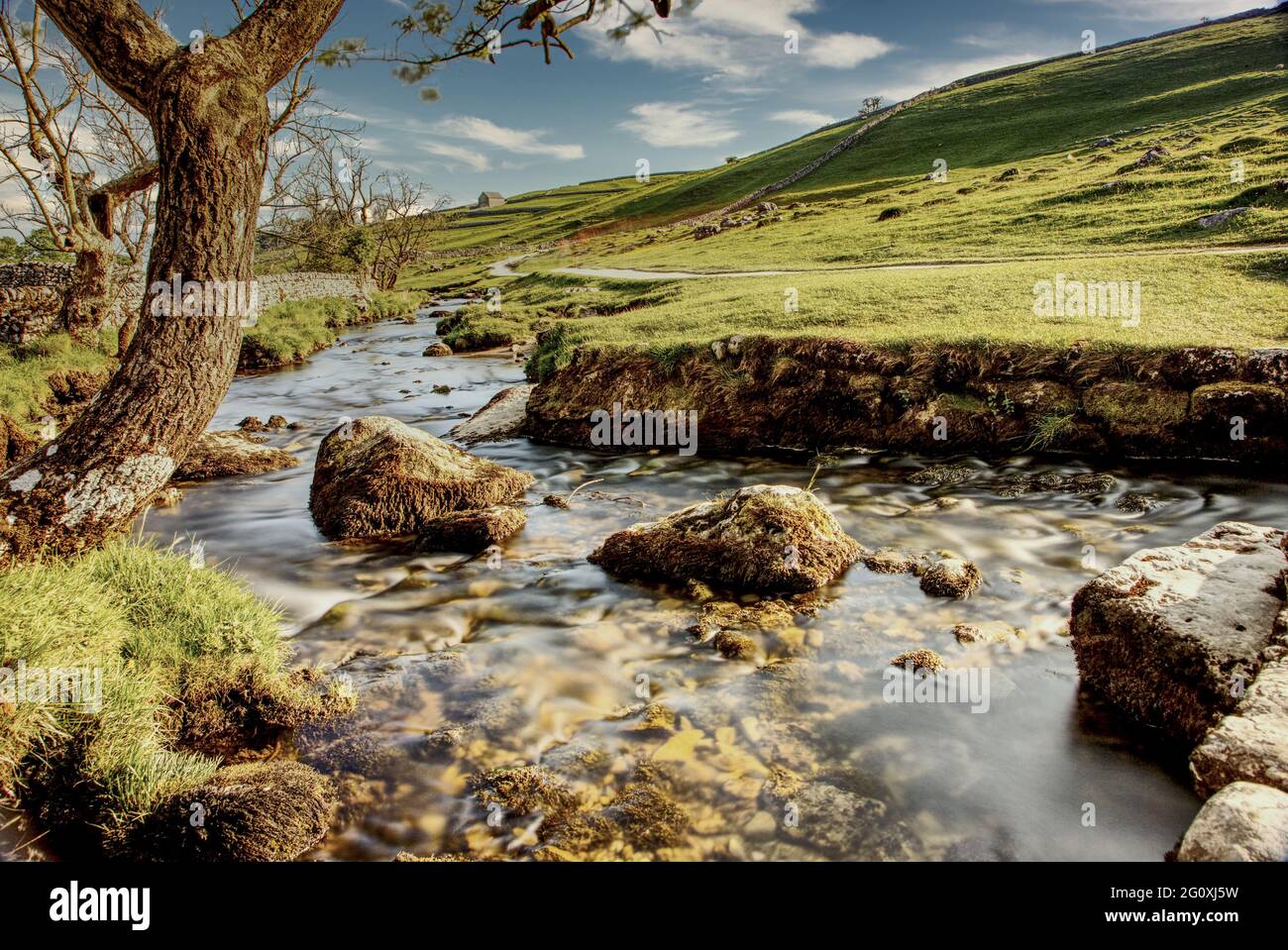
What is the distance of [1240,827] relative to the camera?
353cm

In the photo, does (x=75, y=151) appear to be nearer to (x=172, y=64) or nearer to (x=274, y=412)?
(x=274, y=412)

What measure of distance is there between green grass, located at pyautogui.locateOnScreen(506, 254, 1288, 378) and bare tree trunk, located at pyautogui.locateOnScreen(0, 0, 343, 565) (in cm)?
944

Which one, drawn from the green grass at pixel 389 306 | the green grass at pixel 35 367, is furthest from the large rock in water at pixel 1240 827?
the green grass at pixel 389 306

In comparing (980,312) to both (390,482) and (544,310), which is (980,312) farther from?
(544,310)

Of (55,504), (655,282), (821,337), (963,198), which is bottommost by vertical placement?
(55,504)

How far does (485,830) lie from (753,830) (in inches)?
71.7

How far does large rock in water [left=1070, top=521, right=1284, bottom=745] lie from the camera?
5.20 metres

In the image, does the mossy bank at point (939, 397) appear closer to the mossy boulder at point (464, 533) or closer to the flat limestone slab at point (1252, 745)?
the mossy boulder at point (464, 533)

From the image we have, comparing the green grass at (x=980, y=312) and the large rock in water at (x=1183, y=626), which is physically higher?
the green grass at (x=980, y=312)

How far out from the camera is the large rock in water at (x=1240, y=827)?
3410mm

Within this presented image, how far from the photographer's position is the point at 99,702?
490 centimetres

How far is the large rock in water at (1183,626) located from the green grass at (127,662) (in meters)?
6.69

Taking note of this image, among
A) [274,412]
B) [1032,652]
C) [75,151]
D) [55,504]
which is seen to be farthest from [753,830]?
[75,151]

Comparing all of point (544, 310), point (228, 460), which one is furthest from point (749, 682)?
point (544, 310)
